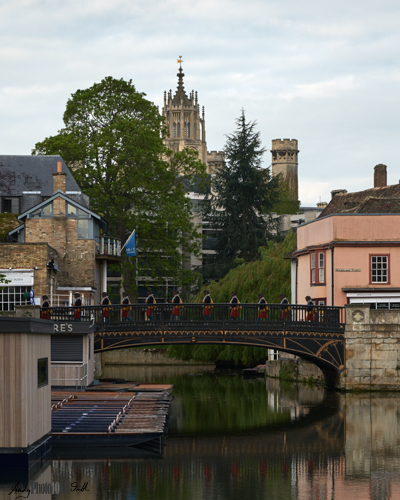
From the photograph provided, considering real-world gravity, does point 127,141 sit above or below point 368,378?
above

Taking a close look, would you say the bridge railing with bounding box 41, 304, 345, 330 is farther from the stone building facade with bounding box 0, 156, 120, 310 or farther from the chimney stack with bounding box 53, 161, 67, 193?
the chimney stack with bounding box 53, 161, 67, 193

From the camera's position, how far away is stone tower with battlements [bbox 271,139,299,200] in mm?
162625

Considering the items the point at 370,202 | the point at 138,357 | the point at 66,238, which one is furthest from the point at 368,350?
the point at 138,357

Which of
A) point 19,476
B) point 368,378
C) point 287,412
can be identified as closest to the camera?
point 19,476

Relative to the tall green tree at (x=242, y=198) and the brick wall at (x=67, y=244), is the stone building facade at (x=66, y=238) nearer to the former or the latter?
the brick wall at (x=67, y=244)

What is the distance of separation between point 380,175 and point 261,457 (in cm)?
3669

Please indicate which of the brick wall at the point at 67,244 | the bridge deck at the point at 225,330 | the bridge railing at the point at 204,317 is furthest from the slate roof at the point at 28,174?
the bridge deck at the point at 225,330

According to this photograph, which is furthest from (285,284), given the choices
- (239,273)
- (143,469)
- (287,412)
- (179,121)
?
(179,121)

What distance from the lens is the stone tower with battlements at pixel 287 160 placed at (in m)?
163

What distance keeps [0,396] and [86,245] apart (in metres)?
30.1

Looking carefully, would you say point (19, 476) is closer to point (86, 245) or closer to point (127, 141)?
point (86, 245)

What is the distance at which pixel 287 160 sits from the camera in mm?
163125

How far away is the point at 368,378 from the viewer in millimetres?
38312

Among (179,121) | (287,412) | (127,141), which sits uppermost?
(179,121)
